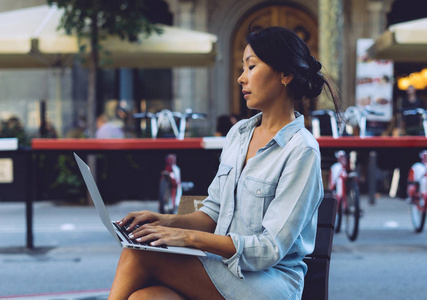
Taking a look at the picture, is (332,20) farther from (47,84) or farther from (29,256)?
(47,84)

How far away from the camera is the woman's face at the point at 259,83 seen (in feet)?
7.25

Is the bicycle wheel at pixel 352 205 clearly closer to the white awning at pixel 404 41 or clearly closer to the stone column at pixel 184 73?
the white awning at pixel 404 41

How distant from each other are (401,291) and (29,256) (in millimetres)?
3756

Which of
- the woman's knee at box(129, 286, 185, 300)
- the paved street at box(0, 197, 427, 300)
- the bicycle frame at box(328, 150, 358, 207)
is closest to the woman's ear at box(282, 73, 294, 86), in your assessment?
the woman's knee at box(129, 286, 185, 300)

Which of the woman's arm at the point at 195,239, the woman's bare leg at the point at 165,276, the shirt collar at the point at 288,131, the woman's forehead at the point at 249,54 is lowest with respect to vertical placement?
the woman's bare leg at the point at 165,276

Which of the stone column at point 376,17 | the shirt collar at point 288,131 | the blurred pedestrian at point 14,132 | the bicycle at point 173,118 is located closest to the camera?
the shirt collar at point 288,131

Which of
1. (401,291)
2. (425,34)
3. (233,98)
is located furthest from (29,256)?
(233,98)

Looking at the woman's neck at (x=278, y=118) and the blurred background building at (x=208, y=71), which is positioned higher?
the blurred background building at (x=208, y=71)

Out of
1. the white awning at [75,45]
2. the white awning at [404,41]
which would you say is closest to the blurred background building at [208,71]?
the white awning at [75,45]

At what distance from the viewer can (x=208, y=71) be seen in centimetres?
1511

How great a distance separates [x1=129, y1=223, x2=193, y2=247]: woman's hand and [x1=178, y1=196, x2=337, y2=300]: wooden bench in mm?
662

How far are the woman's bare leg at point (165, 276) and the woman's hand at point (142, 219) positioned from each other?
19 cm

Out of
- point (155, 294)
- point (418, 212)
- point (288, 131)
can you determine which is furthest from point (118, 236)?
point (418, 212)

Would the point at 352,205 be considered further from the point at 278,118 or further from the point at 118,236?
the point at 118,236
